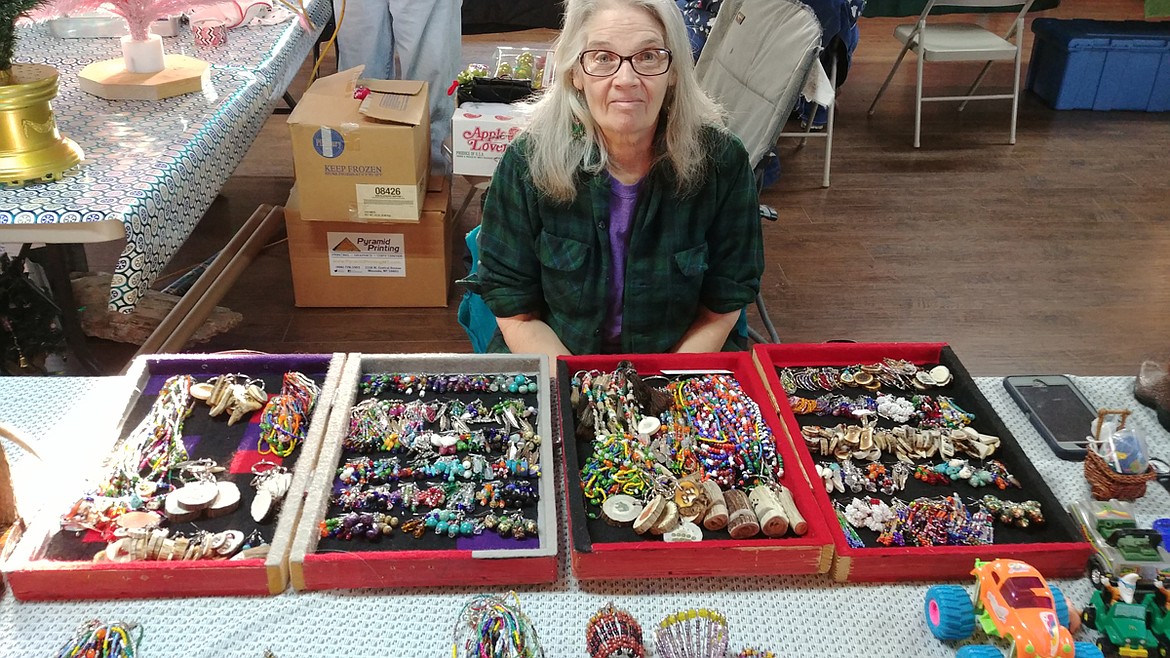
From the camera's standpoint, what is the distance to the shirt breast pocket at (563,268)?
1.73 metres

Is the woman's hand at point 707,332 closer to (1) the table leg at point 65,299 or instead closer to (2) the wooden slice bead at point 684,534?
(2) the wooden slice bead at point 684,534

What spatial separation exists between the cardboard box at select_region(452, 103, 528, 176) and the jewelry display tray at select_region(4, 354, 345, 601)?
5.20 feet

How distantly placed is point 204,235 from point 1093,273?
141 inches

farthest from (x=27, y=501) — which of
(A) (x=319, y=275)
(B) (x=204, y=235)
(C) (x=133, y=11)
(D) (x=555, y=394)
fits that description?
(B) (x=204, y=235)

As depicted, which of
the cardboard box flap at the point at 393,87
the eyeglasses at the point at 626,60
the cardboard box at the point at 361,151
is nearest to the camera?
the eyeglasses at the point at 626,60

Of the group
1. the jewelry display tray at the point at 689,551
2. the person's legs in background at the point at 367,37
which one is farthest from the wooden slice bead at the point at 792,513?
the person's legs in background at the point at 367,37

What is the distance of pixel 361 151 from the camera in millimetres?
2799

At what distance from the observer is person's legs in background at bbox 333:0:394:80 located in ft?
11.8

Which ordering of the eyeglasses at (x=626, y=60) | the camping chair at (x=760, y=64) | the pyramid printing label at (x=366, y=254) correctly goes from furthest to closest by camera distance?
1. the pyramid printing label at (x=366, y=254)
2. the camping chair at (x=760, y=64)
3. the eyeglasses at (x=626, y=60)

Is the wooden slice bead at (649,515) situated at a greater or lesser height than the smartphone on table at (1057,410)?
greater

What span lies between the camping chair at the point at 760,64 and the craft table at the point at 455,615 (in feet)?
4.57

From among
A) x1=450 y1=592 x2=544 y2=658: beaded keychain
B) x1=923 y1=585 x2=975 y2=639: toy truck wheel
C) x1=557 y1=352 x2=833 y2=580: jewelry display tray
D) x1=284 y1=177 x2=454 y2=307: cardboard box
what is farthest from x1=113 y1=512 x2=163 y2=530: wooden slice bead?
x1=284 y1=177 x2=454 y2=307: cardboard box

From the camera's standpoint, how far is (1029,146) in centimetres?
488

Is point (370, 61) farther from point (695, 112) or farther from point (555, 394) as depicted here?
point (555, 394)
